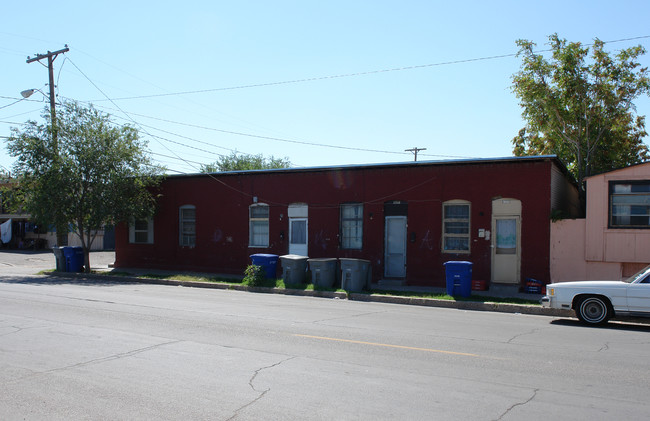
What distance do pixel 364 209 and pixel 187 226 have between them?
28.7ft

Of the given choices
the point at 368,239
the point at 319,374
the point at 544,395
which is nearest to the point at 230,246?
the point at 368,239

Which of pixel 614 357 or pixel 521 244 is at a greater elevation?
pixel 521 244

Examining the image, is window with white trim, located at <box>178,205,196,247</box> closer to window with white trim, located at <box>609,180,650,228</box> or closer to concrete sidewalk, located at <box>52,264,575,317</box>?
concrete sidewalk, located at <box>52,264,575,317</box>

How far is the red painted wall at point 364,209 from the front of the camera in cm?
1716

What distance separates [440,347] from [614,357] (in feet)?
8.26

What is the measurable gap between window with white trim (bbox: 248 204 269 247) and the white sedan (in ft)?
41.4

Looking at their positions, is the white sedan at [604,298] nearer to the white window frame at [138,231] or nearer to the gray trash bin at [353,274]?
the gray trash bin at [353,274]

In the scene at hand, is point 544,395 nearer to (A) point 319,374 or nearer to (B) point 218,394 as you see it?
(A) point 319,374

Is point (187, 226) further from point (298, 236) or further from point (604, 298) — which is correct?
point (604, 298)

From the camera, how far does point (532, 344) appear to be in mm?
8977

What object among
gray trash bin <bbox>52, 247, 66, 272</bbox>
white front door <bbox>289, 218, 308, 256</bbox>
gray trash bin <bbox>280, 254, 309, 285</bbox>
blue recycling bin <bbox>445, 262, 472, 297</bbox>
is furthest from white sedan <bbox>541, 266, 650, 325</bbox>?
gray trash bin <bbox>52, 247, 66, 272</bbox>

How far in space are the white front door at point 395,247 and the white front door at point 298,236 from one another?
333 centimetres

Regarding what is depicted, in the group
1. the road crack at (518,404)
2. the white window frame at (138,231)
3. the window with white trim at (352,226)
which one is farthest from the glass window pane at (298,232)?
the road crack at (518,404)

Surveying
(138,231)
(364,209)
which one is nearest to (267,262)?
(364,209)
